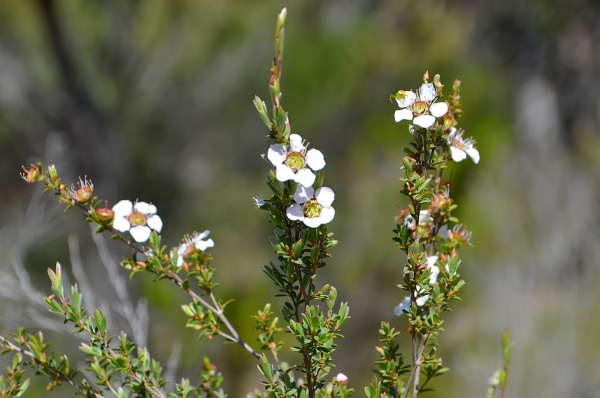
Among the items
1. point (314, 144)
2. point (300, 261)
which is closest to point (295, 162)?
point (300, 261)

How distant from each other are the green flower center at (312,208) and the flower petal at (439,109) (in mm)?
226

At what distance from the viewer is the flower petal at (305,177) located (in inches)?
27.6

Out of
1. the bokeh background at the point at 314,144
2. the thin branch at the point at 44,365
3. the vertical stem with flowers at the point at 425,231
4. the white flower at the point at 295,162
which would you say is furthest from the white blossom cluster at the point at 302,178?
the bokeh background at the point at 314,144

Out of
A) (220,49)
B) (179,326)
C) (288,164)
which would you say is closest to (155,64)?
(220,49)

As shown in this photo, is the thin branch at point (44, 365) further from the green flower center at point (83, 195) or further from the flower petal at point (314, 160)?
the flower petal at point (314, 160)

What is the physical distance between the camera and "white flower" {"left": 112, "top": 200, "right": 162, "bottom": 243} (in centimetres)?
88

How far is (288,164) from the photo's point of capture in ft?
2.36

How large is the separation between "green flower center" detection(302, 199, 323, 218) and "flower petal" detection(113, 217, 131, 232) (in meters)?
0.33

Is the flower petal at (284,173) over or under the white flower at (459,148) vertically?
under

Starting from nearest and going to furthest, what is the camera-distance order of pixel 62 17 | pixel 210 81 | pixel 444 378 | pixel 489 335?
pixel 62 17
pixel 489 335
pixel 444 378
pixel 210 81

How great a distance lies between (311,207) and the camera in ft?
2.47

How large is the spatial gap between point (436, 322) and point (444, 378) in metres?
4.03

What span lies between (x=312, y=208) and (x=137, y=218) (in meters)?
0.34

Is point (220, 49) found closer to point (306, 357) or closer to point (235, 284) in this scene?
point (235, 284)
